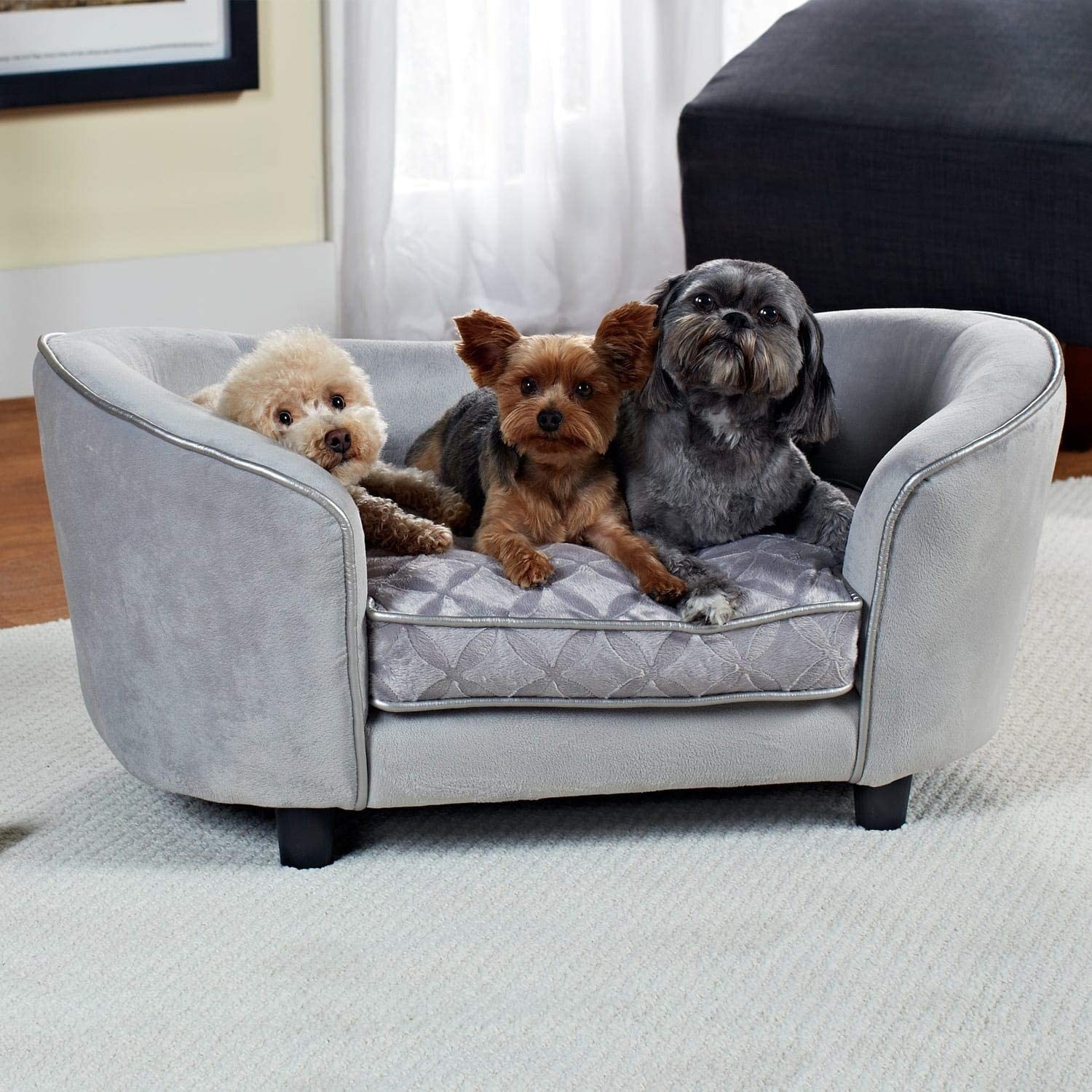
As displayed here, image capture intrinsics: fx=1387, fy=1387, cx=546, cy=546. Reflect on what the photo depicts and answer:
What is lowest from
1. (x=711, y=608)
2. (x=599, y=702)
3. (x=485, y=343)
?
(x=599, y=702)

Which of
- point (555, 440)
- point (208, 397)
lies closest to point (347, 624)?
point (555, 440)

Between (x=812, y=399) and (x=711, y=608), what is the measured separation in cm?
36

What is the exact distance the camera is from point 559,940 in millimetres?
1623

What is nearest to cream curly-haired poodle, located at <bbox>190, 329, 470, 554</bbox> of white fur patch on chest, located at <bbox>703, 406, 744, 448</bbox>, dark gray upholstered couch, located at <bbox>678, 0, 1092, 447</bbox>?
white fur patch on chest, located at <bbox>703, 406, 744, 448</bbox>

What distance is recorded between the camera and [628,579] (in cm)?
179

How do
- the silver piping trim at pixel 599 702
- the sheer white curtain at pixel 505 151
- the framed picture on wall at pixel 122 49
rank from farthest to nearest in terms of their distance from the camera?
the sheer white curtain at pixel 505 151, the framed picture on wall at pixel 122 49, the silver piping trim at pixel 599 702

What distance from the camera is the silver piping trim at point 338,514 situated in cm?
155

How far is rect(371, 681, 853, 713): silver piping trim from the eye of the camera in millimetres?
1654

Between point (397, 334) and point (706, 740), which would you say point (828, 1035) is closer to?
point (706, 740)

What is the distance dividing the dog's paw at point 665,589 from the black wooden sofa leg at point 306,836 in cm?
49

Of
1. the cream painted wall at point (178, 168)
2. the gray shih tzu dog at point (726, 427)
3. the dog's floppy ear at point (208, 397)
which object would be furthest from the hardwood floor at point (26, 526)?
the gray shih tzu dog at point (726, 427)

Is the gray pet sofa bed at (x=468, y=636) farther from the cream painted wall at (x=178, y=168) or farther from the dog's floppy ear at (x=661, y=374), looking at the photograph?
the cream painted wall at (x=178, y=168)

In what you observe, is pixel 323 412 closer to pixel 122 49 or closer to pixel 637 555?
pixel 637 555

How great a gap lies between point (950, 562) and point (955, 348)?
1.49ft
